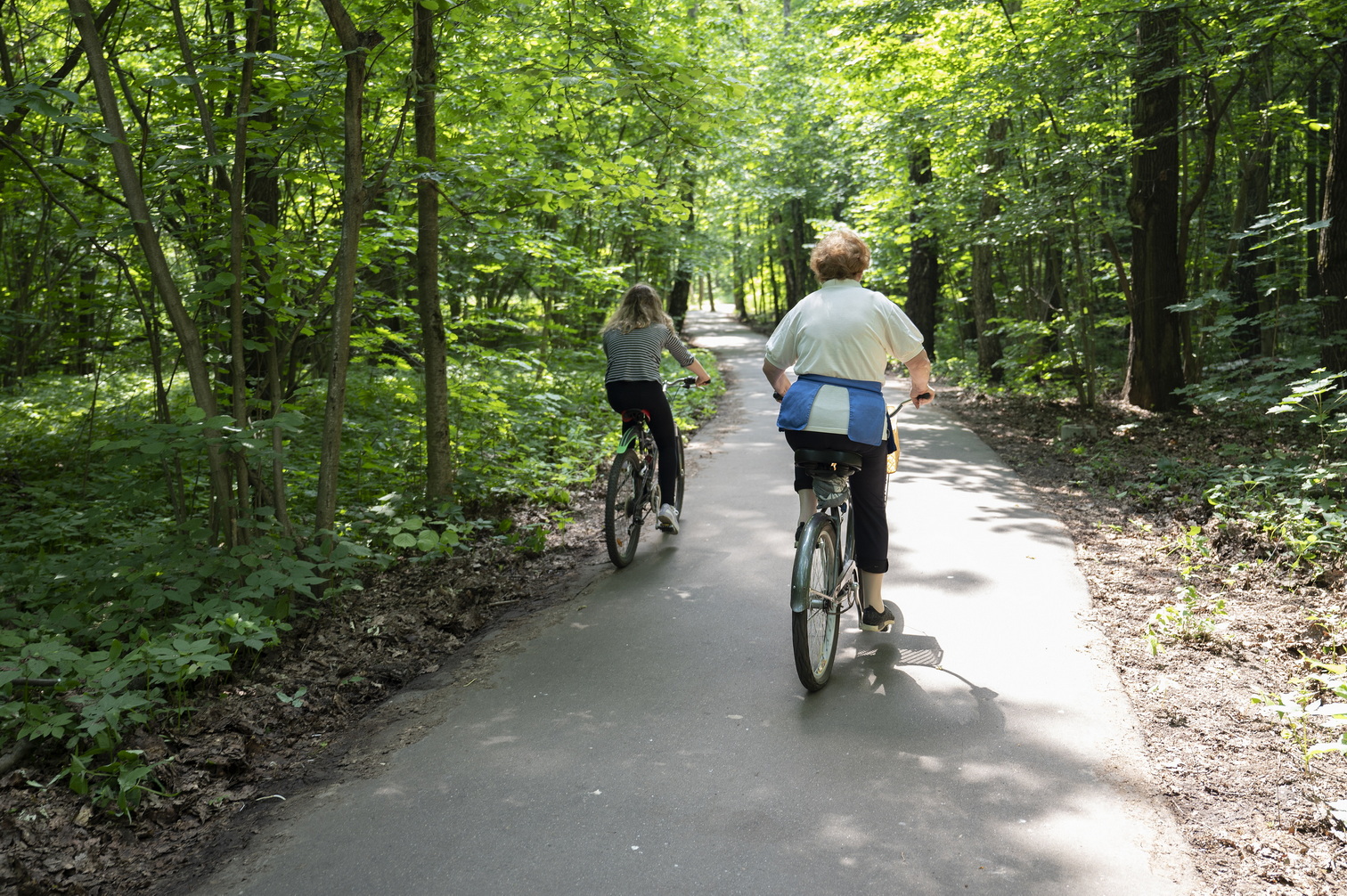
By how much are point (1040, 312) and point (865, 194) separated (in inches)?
182

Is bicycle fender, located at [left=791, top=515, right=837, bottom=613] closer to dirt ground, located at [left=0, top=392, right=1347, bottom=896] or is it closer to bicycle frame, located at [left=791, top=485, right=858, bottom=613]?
bicycle frame, located at [left=791, top=485, right=858, bottom=613]

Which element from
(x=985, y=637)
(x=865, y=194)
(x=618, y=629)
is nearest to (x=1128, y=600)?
(x=985, y=637)

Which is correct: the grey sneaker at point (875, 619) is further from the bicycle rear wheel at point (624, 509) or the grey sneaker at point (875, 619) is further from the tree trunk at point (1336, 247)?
the tree trunk at point (1336, 247)

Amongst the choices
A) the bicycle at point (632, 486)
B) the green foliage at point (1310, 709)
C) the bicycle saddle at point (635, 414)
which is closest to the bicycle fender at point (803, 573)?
the green foliage at point (1310, 709)

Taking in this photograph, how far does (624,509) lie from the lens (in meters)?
6.54

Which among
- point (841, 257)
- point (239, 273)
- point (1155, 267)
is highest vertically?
point (1155, 267)

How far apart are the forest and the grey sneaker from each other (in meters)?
2.08

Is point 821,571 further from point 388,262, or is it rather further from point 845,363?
point 388,262

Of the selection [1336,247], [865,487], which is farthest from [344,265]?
[1336,247]

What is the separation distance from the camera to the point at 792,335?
4.54 m

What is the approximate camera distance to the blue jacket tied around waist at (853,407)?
14.1ft

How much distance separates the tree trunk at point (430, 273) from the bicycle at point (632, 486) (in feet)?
5.13

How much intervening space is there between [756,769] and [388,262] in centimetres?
589

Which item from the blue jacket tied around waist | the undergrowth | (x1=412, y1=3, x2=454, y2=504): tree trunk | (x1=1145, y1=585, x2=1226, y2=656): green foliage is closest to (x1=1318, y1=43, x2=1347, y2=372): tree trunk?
(x1=1145, y1=585, x2=1226, y2=656): green foliage
